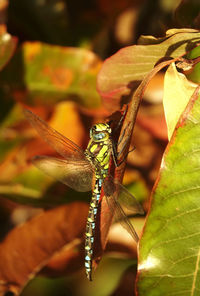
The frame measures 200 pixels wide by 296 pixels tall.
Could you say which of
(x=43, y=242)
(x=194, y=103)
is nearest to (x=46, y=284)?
(x=43, y=242)

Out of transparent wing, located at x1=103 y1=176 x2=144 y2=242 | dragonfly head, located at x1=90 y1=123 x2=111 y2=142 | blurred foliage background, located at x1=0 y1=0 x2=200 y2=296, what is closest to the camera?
transparent wing, located at x1=103 y1=176 x2=144 y2=242

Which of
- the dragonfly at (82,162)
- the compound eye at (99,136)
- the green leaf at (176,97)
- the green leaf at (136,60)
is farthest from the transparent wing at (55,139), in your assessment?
the green leaf at (176,97)

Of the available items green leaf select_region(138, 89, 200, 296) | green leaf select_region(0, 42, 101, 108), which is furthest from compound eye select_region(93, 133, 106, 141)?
green leaf select_region(138, 89, 200, 296)

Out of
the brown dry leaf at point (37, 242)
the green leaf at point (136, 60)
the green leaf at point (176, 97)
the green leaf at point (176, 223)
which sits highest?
the green leaf at point (136, 60)

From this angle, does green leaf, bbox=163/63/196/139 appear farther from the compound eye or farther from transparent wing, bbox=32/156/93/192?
transparent wing, bbox=32/156/93/192

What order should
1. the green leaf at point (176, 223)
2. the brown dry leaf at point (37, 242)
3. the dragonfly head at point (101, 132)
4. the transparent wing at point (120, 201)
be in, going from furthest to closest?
the brown dry leaf at point (37, 242) < the dragonfly head at point (101, 132) < the transparent wing at point (120, 201) < the green leaf at point (176, 223)

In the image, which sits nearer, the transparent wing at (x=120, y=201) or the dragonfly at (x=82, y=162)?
the transparent wing at (x=120, y=201)

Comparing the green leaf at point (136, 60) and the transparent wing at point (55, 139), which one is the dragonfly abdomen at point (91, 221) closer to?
the transparent wing at point (55, 139)
